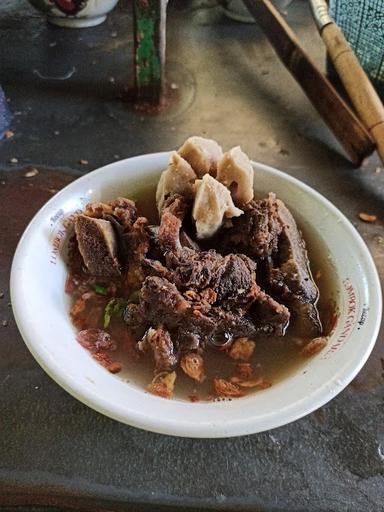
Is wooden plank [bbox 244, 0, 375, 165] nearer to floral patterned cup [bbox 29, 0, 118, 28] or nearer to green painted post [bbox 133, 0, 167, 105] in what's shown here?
green painted post [bbox 133, 0, 167, 105]

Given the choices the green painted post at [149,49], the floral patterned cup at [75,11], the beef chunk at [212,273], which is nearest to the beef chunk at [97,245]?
the beef chunk at [212,273]

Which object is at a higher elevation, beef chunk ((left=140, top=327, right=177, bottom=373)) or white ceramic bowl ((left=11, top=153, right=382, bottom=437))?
white ceramic bowl ((left=11, top=153, right=382, bottom=437))

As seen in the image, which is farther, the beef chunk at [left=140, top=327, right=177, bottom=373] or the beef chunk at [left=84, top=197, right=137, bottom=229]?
the beef chunk at [left=84, top=197, right=137, bottom=229]

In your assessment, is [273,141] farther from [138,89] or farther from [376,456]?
A: [376,456]

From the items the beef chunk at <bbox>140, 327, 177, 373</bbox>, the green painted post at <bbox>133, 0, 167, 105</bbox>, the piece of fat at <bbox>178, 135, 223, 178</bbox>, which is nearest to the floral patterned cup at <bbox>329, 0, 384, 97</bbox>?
the green painted post at <bbox>133, 0, 167, 105</bbox>

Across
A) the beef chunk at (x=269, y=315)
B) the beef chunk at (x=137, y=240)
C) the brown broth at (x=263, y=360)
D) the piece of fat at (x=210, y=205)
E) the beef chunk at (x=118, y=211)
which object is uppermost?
the piece of fat at (x=210, y=205)

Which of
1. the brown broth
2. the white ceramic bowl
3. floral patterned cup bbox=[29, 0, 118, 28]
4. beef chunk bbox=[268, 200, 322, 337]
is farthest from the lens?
floral patterned cup bbox=[29, 0, 118, 28]

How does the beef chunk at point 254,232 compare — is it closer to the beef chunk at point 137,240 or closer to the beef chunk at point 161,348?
the beef chunk at point 137,240
